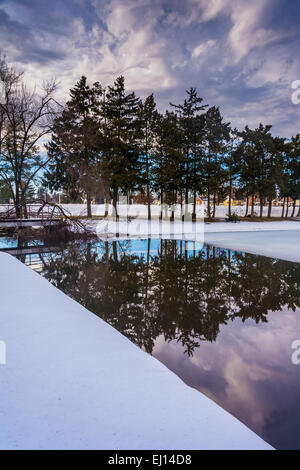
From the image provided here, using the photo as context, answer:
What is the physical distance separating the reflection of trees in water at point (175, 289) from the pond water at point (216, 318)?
0.02 meters

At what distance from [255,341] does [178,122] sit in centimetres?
3072

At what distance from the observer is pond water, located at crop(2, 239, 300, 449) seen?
2906mm

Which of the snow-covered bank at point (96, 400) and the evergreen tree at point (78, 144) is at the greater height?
the evergreen tree at point (78, 144)

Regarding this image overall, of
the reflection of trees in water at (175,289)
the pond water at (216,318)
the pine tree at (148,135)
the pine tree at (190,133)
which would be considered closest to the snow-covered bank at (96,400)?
the pond water at (216,318)

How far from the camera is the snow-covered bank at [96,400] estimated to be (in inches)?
83.1

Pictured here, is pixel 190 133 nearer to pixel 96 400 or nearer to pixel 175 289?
pixel 175 289

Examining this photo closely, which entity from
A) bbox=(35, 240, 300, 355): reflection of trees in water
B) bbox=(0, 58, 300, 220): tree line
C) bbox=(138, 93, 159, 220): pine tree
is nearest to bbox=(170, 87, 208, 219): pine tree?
bbox=(0, 58, 300, 220): tree line

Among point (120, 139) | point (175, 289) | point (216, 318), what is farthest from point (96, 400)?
point (120, 139)

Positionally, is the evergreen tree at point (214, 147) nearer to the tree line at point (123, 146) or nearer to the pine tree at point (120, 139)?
the tree line at point (123, 146)

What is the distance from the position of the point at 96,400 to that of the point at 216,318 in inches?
118

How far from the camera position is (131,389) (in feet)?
8.94

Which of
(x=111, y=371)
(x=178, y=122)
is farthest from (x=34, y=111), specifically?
(x=111, y=371)

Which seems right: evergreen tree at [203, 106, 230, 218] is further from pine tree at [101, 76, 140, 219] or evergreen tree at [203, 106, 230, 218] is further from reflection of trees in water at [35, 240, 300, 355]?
reflection of trees in water at [35, 240, 300, 355]
